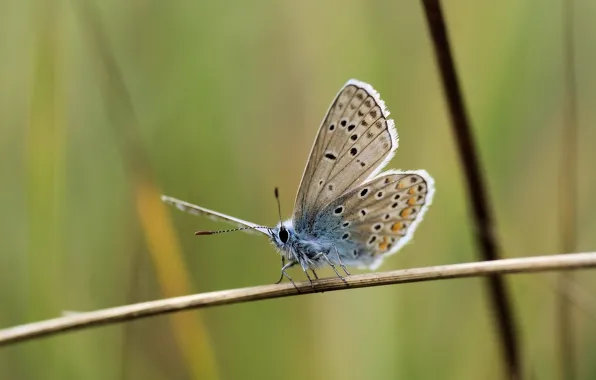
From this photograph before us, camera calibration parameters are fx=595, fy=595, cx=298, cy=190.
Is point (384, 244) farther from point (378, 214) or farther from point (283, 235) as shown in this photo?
point (283, 235)

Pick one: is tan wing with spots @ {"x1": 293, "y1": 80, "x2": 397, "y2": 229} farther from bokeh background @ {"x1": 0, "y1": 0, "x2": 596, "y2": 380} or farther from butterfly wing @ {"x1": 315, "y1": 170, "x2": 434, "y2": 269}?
bokeh background @ {"x1": 0, "y1": 0, "x2": 596, "y2": 380}

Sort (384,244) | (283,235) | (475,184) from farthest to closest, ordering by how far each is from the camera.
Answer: (384,244) < (283,235) < (475,184)

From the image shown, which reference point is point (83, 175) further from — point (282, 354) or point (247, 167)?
point (282, 354)

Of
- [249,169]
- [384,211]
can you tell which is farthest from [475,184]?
[249,169]

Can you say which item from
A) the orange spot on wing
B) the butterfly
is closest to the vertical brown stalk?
the butterfly

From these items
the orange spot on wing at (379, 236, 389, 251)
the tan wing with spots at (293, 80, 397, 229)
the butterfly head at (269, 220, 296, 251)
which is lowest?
the orange spot on wing at (379, 236, 389, 251)

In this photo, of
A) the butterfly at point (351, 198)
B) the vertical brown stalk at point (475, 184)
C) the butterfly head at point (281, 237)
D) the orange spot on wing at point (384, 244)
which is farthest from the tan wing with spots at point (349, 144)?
the vertical brown stalk at point (475, 184)

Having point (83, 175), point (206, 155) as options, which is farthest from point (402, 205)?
point (83, 175)

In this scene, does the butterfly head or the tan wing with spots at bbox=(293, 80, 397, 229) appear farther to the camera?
the butterfly head
